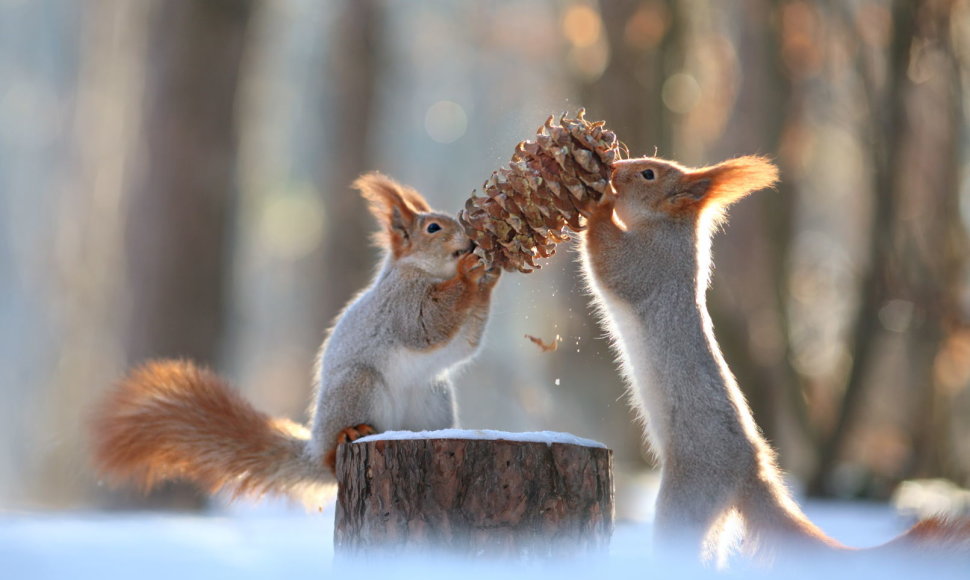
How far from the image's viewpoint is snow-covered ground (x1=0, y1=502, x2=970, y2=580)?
2.90 meters

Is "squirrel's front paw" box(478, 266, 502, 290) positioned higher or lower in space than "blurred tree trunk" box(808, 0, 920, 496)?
lower

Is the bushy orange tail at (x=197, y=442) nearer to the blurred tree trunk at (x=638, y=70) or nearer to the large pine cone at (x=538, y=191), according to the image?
the large pine cone at (x=538, y=191)

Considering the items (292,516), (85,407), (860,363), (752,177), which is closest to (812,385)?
(860,363)

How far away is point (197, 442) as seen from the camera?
4.41m

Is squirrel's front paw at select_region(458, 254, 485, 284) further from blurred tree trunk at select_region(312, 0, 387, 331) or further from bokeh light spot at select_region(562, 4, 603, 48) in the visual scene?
blurred tree trunk at select_region(312, 0, 387, 331)

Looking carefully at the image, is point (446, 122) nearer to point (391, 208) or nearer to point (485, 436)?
point (391, 208)

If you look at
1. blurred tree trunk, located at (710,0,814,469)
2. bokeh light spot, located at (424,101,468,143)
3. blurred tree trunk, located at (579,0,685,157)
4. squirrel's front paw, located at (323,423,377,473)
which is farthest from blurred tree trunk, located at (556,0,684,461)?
bokeh light spot, located at (424,101,468,143)

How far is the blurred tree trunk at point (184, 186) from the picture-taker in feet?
30.4

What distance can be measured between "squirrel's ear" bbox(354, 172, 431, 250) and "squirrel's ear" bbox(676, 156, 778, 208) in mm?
1118

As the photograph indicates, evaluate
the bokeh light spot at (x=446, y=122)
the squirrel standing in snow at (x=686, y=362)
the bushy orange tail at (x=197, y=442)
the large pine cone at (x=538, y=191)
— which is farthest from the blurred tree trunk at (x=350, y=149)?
the large pine cone at (x=538, y=191)

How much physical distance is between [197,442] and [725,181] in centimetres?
232

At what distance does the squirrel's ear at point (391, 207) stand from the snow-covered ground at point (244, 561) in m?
1.31

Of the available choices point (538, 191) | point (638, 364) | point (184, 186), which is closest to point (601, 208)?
point (538, 191)

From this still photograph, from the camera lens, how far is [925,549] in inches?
139
